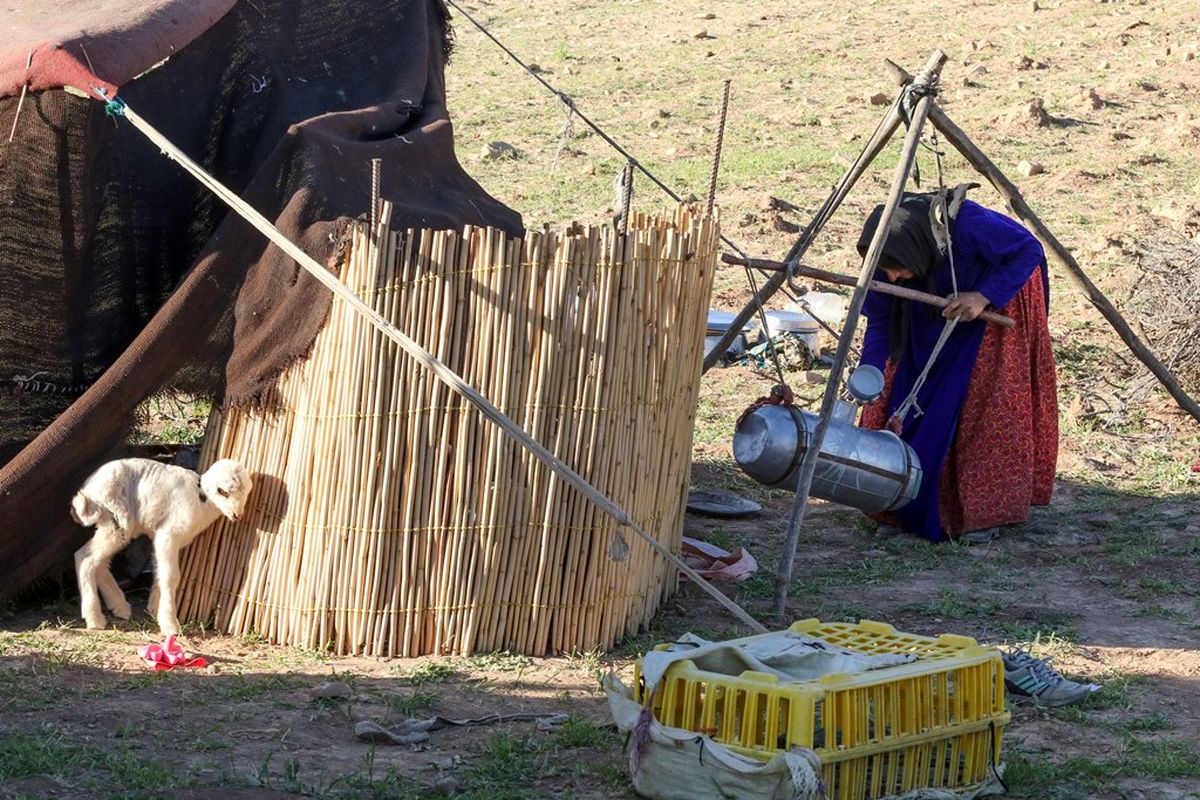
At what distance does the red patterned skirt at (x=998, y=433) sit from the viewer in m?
6.39

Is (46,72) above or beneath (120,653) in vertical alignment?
above

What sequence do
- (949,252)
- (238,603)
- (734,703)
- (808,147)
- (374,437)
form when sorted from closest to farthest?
(734,703), (374,437), (238,603), (949,252), (808,147)

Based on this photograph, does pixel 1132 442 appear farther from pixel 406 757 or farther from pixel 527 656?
pixel 406 757

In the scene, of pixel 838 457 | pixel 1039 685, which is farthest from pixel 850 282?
pixel 1039 685

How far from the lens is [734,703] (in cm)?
354

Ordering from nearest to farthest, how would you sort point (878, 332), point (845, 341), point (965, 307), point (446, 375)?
1. point (446, 375)
2. point (845, 341)
3. point (965, 307)
4. point (878, 332)

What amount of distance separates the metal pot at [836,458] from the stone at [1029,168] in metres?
6.63

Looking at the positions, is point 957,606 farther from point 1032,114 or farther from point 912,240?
point 1032,114

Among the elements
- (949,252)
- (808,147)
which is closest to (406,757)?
(949,252)

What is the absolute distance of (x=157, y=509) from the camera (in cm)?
472

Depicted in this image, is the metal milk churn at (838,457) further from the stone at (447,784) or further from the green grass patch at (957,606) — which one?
the stone at (447,784)

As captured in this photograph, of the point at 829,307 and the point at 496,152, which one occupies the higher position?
the point at 496,152

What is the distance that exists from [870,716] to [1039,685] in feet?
3.73

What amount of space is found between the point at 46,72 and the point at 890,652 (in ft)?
9.75
